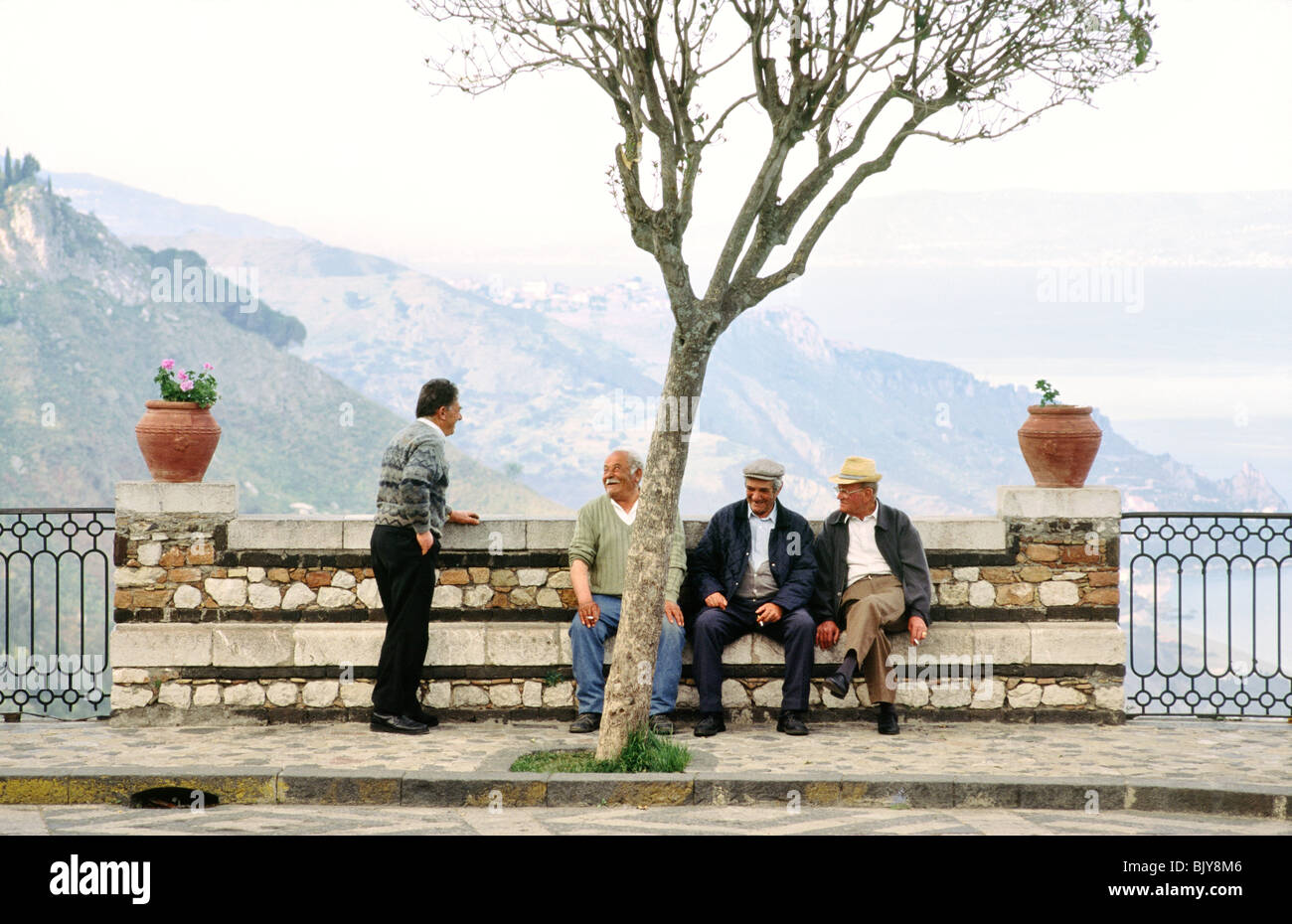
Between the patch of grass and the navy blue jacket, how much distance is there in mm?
1515

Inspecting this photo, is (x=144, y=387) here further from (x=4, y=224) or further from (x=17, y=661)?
(x=17, y=661)

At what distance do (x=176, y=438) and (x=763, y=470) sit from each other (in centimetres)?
375

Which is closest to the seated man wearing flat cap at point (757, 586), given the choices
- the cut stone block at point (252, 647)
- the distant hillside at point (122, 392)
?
the cut stone block at point (252, 647)

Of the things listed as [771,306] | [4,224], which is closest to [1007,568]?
[4,224]

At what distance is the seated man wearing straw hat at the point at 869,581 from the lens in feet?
27.3

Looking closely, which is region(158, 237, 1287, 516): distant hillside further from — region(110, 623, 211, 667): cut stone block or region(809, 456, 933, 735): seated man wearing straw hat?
region(110, 623, 211, 667): cut stone block

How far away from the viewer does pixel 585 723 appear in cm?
831

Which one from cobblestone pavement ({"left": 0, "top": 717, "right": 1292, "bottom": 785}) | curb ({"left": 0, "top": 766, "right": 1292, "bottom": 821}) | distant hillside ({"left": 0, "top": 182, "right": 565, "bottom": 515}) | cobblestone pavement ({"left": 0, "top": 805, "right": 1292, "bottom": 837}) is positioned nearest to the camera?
cobblestone pavement ({"left": 0, "top": 805, "right": 1292, "bottom": 837})

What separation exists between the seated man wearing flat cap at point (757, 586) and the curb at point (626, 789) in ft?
4.76

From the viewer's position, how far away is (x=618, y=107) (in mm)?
7379

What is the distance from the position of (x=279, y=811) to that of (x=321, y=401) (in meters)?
92.2

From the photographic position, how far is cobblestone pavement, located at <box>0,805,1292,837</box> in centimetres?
609

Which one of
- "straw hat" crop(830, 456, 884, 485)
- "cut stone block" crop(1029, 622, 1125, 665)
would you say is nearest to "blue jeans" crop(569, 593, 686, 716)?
"straw hat" crop(830, 456, 884, 485)
